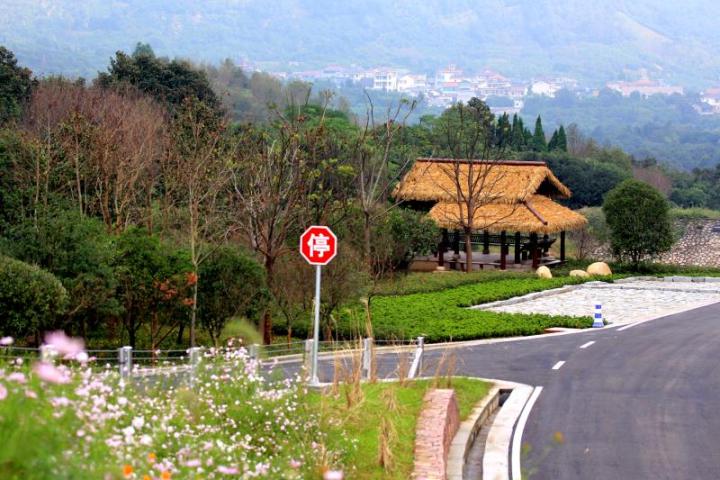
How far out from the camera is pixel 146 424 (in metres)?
7.73

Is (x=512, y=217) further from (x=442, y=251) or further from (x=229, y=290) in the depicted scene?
(x=229, y=290)

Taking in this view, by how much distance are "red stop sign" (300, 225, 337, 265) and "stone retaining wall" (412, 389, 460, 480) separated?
7.39 feet

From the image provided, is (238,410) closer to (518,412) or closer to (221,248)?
(518,412)

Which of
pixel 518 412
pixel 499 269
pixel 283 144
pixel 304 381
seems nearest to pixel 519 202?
pixel 499 269

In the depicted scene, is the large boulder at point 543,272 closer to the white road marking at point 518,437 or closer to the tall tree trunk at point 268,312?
the tall tree trunk at point 268,312

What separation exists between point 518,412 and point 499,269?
80.5 feet

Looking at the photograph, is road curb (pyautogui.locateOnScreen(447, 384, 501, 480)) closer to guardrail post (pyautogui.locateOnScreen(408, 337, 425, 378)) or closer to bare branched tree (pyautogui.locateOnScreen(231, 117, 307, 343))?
guardrail post (pyautogui.locateOnScreen(408, 337, 425, 378))

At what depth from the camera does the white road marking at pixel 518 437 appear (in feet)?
41.4

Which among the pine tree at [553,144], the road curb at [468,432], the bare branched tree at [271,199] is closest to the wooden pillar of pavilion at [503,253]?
the bare branched tree at [271,199]

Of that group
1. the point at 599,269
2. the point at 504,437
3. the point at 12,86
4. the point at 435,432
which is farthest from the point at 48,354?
the point at 12,86

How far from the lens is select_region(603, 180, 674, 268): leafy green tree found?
134 feet

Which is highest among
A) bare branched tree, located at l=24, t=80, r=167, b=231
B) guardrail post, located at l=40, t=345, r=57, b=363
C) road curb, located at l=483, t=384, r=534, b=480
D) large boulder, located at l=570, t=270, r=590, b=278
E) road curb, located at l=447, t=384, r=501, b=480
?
→ bare branched tree, located at l=24, t=80, r=167, b=231

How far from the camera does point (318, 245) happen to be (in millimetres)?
15070

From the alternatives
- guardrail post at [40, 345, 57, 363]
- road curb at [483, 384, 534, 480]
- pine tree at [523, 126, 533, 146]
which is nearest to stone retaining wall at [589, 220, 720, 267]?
pine tree at [523, 126, 533, 146]
